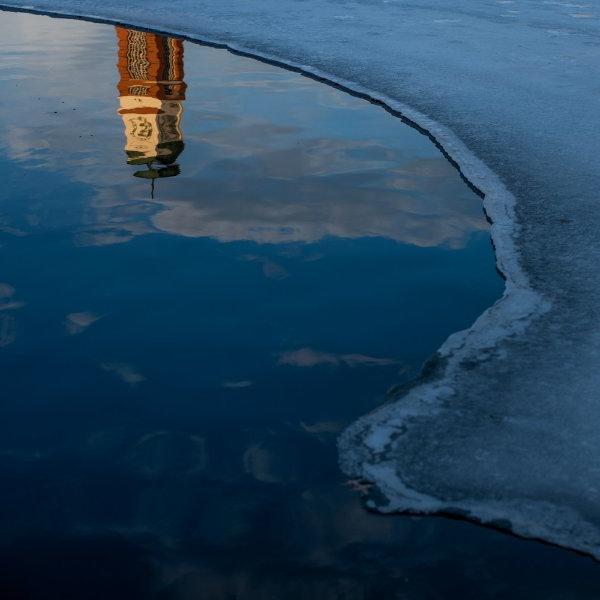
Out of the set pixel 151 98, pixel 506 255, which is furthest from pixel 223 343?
pixel 151 98

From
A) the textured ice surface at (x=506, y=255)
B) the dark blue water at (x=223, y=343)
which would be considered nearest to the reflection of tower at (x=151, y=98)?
the dark blue water at (x=223, y=343)

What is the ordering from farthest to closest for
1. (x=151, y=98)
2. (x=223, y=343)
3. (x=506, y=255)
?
(x=151, y=98) → (x=506, y=255) → (x=223, y=343)

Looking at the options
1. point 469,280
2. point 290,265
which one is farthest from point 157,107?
point 469,280

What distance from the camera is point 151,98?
597 cm

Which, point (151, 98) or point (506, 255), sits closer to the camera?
point (506, 255)

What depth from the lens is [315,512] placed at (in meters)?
2.11

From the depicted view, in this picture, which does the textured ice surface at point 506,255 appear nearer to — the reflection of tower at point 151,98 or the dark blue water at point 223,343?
the dark blue water at point 223,343

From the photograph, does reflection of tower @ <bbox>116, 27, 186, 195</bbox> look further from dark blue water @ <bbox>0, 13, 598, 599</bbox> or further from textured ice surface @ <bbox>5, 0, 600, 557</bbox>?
textured ice surface @ <bbox>5, 0, 600, 557</bbox>

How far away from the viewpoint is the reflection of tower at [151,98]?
4750 millimetres

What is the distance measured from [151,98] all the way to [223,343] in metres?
3.52

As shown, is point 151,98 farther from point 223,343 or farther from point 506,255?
point 223,343

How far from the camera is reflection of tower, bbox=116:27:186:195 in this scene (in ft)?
15.6

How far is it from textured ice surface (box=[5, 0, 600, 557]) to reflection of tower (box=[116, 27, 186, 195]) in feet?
1.60

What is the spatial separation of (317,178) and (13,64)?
3.82 meters
